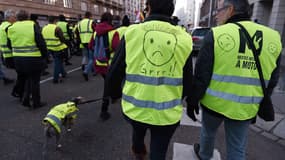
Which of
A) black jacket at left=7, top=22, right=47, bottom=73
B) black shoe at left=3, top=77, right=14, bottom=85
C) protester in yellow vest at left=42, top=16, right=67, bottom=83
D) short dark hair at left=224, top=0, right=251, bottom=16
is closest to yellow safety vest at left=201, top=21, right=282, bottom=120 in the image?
short dark hair at left=224, top=0, right=251, bottom=16

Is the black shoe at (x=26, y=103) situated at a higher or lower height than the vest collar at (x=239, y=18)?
lower

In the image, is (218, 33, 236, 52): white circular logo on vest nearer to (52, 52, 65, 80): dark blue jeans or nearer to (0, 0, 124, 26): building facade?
(52, 52, 65, 80): dark blue jeans

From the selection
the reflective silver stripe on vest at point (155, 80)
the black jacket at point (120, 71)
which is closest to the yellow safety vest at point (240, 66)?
the black jacket at point (120, 71)

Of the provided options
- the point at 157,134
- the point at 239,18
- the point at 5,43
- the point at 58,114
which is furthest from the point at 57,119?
the point at 5,43

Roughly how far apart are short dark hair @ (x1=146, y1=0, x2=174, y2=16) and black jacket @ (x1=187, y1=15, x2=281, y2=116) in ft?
1.60

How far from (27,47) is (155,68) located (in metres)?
3.27

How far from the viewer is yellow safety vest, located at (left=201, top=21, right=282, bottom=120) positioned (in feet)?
5.27

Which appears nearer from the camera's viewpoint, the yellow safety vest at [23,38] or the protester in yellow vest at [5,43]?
the yellow safety vest at [23,38]

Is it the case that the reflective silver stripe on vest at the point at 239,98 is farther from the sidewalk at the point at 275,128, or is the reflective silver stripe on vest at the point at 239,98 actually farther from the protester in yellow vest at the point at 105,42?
the protester in yellow vest at the point at 105,42

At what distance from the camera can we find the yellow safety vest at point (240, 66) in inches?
63.2

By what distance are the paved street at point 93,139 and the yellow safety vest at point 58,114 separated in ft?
1.61

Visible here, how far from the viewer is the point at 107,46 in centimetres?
368

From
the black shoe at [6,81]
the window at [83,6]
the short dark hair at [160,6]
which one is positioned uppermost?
the window at [83,6]

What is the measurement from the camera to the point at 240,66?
5.35ft
